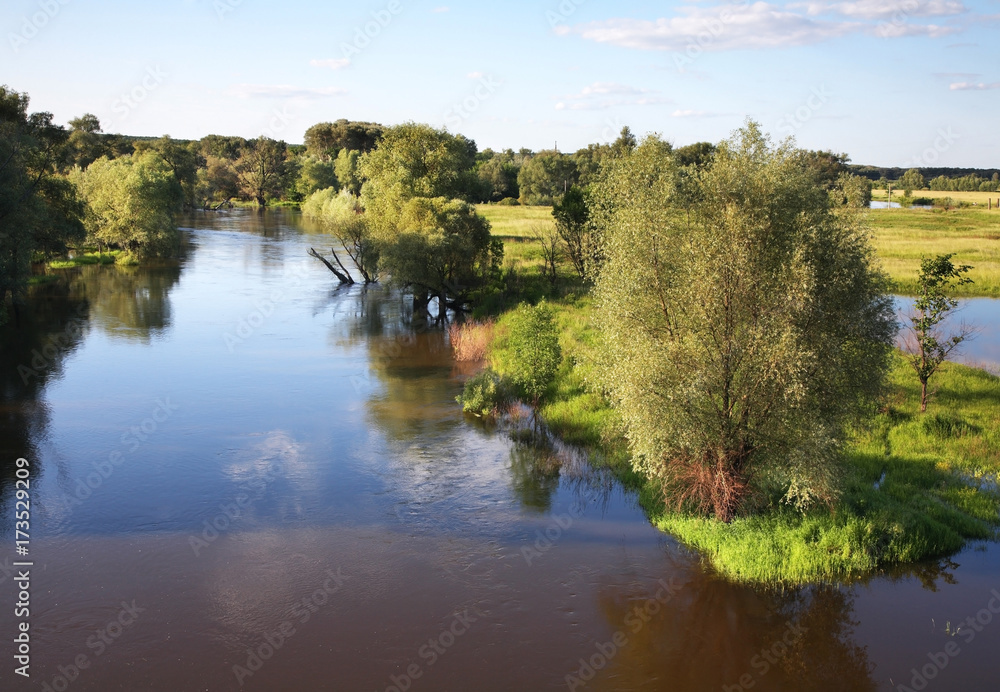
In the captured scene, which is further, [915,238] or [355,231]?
[915,238]

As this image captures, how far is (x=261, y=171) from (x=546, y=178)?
5330cm

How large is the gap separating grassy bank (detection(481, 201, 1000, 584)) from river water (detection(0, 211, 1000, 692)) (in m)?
0.56

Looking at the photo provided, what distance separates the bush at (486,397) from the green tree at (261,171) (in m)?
107

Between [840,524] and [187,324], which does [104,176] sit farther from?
[840,524]

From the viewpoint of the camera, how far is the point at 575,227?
4606cm

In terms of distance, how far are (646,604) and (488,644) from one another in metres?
3.61

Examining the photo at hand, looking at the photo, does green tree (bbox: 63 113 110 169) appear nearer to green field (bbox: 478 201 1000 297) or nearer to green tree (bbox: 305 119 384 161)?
green tree (bbox: 305 119 384 161)

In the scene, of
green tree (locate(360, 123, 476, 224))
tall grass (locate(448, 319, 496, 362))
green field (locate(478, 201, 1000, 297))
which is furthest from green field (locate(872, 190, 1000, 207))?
tall grass (locate(448, 319, 496, 362))

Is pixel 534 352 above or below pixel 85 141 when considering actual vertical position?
below

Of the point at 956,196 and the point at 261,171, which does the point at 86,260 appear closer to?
the point at 261,171

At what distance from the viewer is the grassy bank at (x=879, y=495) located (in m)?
16.7

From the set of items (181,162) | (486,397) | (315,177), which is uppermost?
(181,162)

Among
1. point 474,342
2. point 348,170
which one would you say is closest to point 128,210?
point 474,342

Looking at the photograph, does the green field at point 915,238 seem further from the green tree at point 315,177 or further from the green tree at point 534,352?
the green tree at point 315,177
